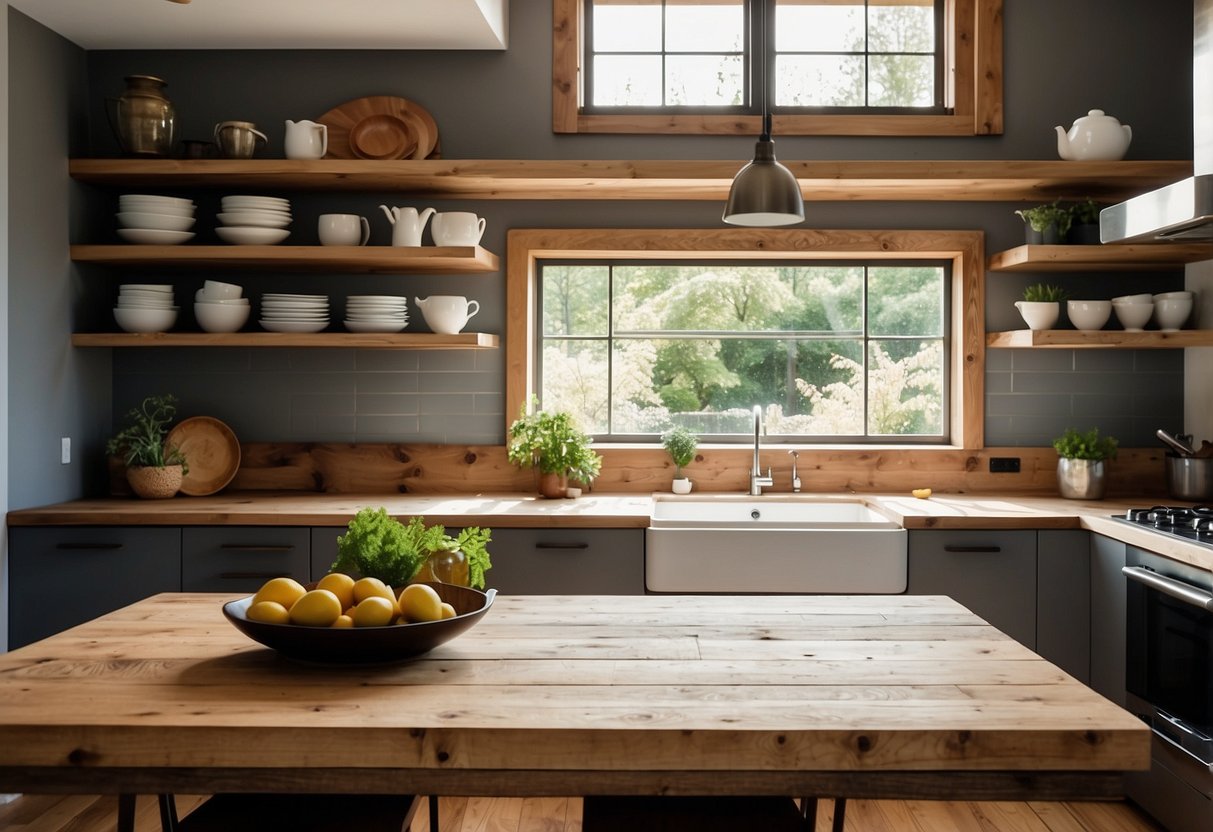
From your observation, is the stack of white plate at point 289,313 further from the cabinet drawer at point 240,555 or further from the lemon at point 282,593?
the lemon at point 282,593

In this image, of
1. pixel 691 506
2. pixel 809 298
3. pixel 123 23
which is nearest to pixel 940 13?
pixel 809 298

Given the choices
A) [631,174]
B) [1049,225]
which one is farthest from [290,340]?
[1049,225]

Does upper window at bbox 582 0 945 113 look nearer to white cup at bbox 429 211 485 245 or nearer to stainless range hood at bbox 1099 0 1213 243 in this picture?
white cup at bbox 429 211 485 245

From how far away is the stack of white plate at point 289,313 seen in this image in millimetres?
3883

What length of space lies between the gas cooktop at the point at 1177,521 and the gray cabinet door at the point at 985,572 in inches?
12.9

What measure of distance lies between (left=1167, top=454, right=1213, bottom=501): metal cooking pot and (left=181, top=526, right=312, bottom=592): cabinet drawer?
3.17 meters

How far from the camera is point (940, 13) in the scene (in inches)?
164

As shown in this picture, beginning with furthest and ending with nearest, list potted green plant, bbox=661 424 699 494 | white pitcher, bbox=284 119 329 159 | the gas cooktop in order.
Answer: potted green plant, bbox=661 424 699 494 → white pitcher, bbox=284 119 329 159 → the gas cooktop

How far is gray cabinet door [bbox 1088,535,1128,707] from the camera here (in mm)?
3160

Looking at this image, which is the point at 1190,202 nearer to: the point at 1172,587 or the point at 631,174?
the point at 1172,587

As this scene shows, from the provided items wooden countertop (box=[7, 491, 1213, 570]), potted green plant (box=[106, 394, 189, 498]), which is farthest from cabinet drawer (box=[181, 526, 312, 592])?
potted green plant (box=[106, 394, 189, 498])

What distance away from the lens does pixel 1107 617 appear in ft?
10.7

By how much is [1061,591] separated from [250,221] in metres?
3.22

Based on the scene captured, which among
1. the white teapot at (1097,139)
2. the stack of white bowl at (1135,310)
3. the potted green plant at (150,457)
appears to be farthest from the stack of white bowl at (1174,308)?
the potted green plant at (150,457)
